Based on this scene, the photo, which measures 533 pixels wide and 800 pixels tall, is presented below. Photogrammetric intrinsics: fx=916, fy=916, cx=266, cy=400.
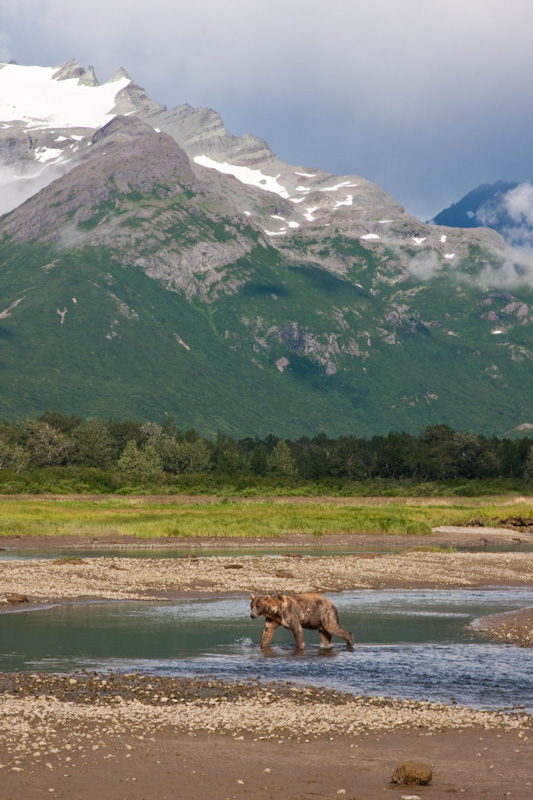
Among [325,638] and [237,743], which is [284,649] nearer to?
[325,638]

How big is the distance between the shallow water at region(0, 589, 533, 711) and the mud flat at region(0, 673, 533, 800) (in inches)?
74.1

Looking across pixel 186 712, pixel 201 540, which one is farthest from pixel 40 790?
pixel 201 540

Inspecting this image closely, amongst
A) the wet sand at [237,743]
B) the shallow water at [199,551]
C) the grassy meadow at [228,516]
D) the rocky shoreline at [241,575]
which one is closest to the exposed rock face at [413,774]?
the wet sand at [237,743]

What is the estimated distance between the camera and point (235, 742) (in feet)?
57.4

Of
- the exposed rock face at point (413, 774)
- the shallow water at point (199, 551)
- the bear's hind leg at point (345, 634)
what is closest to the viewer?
the exposed rock face at point (413, 774)

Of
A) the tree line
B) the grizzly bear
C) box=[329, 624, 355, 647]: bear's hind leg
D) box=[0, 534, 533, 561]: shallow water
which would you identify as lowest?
box=[0, 534, 533, 561]: shallow water

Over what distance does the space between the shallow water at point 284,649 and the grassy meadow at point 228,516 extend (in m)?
42.8

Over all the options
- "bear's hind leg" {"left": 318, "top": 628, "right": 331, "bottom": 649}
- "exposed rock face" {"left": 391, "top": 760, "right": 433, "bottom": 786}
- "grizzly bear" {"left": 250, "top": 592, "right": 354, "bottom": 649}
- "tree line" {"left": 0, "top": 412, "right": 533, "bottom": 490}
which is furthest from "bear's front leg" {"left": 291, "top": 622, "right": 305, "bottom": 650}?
"tree line" {"left": 0, "top": 412, "right": 533, "bottom": 490}

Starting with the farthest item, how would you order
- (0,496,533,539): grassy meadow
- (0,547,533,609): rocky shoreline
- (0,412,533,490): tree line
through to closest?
(0,412,533,490): tree line
(0,496,533,539): grassy meadow
(0,547,533,609): rocky shoreline

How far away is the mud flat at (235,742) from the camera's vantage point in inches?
585

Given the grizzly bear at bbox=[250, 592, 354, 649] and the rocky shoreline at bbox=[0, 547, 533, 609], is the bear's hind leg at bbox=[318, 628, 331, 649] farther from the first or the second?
the rocky shoreline at bbox=[0, 547, 533, 609]

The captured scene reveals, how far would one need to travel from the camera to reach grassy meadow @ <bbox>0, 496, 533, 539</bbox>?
8062 centimetres

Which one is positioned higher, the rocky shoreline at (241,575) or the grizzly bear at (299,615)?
the grizzly bear at (299,615)

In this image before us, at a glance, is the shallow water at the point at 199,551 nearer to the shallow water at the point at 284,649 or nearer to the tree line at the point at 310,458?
the shallow water at the point at 284,649
